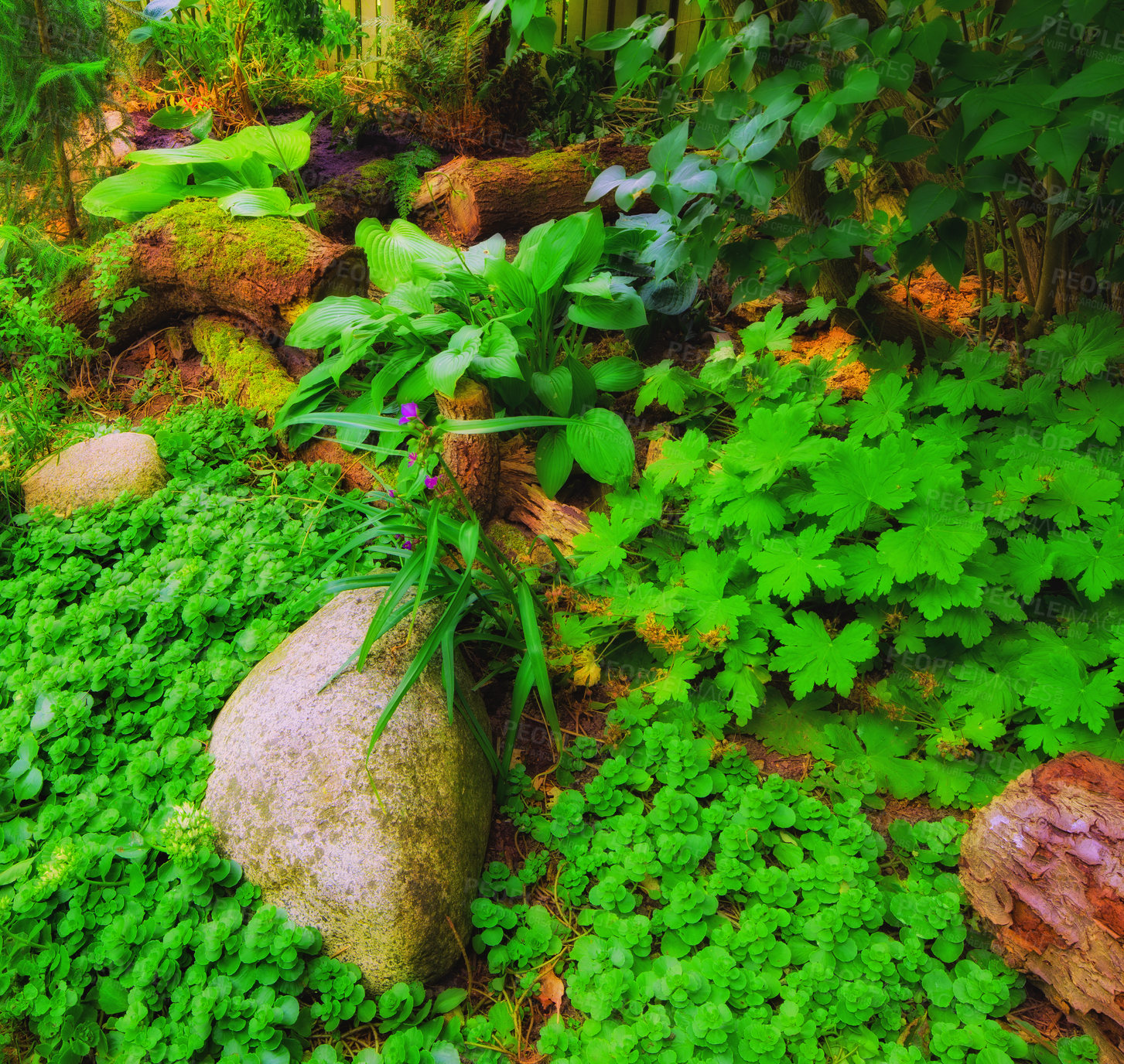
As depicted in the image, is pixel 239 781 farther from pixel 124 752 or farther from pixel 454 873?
pixel 454 873

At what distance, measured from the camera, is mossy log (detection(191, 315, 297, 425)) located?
3.62 metres

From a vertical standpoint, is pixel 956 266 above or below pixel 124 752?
above

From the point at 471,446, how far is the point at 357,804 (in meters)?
1.38

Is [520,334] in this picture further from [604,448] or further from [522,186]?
[522,186]

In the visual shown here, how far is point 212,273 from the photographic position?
3.81 meters

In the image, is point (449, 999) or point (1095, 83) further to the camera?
point (449, 999)

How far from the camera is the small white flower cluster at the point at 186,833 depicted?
6.05 ft

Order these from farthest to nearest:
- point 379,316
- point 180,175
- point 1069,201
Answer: point 180,175
point 379,316
point 1069,201

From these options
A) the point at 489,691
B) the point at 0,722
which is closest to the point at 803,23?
the point at 489,691

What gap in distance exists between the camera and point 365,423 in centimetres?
238

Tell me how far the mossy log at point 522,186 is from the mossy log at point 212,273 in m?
0.75

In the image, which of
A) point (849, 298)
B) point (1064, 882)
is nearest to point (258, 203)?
point (849, 298)

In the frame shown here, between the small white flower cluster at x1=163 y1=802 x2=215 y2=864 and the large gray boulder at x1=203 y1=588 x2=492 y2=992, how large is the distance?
0.10 meters

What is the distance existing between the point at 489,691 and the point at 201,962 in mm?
1132
